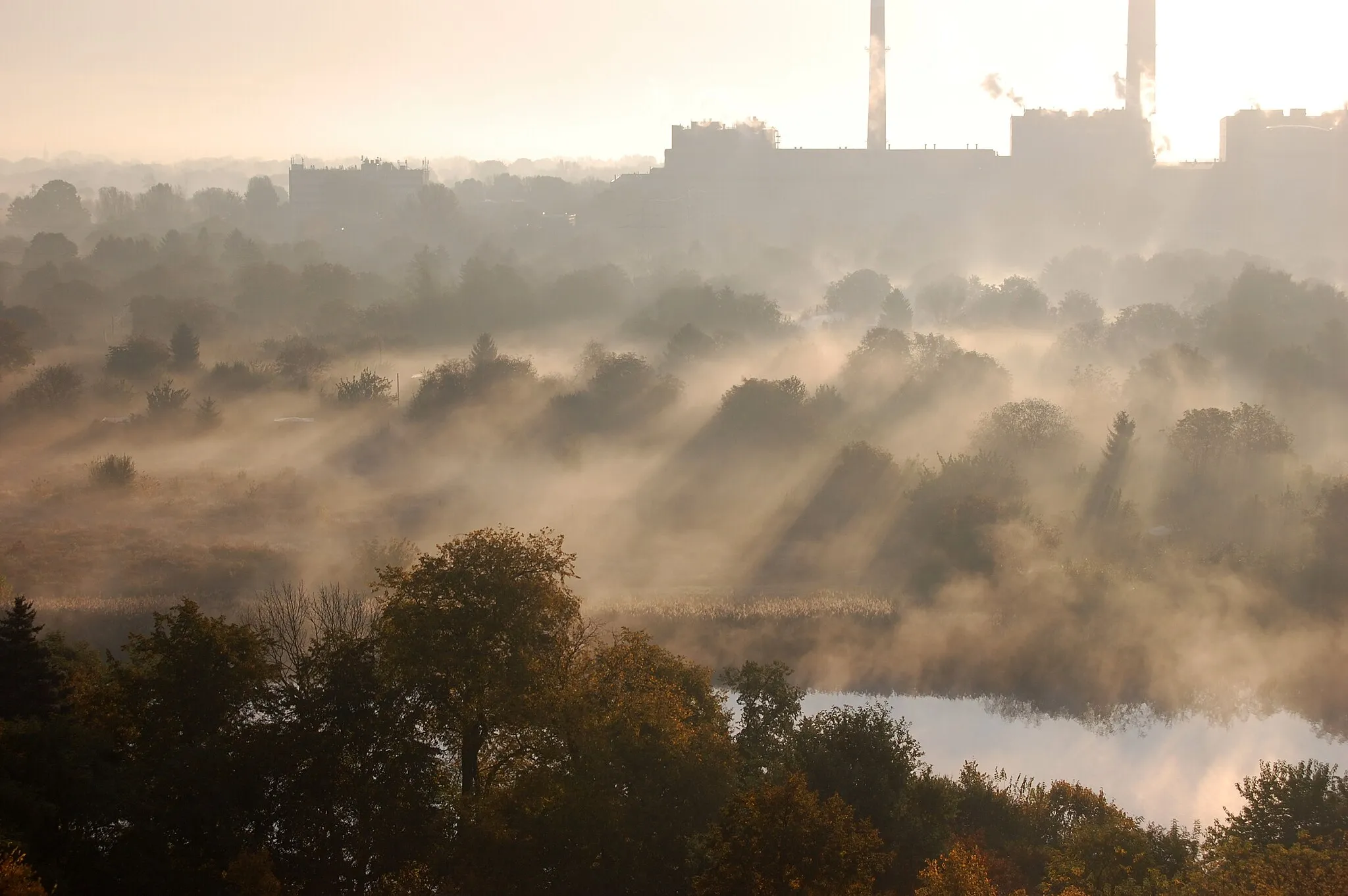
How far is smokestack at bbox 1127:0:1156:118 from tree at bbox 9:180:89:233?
9766cm

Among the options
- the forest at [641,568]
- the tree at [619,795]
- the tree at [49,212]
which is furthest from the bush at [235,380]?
the tree at [49,212]

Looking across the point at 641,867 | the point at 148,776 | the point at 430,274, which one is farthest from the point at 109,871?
the point at 430,274

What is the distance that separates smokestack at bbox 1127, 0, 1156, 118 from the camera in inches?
3880

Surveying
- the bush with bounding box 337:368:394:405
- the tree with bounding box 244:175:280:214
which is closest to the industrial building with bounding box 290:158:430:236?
the tree with bounding box 244:175:280:214

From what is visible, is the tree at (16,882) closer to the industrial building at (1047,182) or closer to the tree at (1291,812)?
the tree at (1291,812)

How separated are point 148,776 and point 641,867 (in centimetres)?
607

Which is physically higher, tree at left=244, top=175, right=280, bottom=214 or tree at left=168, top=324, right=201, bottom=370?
tree at left=244, top=175, right=280, bottom=214

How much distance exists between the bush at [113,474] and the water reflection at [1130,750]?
2503 cm

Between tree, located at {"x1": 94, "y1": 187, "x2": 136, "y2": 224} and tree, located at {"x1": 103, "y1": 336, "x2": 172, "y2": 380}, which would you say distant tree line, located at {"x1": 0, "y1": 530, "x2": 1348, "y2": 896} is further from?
tree, located at {"x1": 94, "y1": 187, "x2": 136, "y2": 224}

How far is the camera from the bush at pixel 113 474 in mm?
41438

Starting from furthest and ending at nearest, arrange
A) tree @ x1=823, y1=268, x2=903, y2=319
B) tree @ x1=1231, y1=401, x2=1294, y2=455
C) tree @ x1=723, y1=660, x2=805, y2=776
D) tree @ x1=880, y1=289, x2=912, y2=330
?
tree @ x1=823, y1=268, x2=903, y2=319 < tree @ x1=880, y1=289, x2=912, y2=330 < tree @ x1=1231, y1=401, x2=1294, y2=455 < tree @ x1=723, y1=660, x2=805, y2=776

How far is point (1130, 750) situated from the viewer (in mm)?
26312

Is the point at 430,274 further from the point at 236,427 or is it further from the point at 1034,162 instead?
the point at 1034,162

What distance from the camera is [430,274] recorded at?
81500 millimetres
